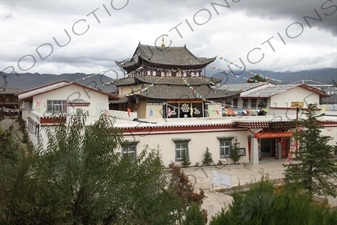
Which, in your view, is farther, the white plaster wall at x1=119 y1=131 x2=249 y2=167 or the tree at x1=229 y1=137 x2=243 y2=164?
the tree at x1=229 y1=137 x2=243 y2=164

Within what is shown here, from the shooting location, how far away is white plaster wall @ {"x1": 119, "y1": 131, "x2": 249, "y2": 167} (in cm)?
1881

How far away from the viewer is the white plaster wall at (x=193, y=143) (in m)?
18.8

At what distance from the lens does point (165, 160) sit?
19.2 meters

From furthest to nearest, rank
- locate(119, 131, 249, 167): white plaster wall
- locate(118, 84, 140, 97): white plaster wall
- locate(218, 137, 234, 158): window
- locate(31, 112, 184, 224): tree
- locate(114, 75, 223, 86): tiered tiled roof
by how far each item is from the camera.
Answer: locate(118, 84, 140, 97): white plaster wall → locate(114, 75, 223, 86): tiered tiled roof → locate(218, 137, 234, 158): window → locate(119, 131, 249, 167): white plaster wall → locate(31, 112, 184, 224): tree

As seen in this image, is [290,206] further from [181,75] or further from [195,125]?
[181,75]

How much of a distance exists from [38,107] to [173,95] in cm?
1051

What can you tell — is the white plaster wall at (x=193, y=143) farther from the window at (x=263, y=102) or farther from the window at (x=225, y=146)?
the window at (x=263, y=102)

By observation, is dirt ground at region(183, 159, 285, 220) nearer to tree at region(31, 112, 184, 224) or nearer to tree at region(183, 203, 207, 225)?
tree at region(183, 203, 207, 225)

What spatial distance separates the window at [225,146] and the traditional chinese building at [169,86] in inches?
317

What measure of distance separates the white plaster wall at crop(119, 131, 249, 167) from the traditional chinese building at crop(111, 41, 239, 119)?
8.01 metres

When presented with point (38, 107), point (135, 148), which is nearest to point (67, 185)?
point (135, 148)

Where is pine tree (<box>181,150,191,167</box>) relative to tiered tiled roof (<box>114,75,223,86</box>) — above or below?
below

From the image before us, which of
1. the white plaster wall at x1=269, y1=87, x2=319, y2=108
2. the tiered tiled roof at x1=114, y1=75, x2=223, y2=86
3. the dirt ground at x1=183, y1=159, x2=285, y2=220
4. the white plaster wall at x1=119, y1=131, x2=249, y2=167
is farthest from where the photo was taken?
the white plaster wall at x1=269, y1=87, x2=319, y2=108

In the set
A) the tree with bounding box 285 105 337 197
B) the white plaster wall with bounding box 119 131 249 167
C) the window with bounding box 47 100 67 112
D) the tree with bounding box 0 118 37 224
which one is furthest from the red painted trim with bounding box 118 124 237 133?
the tree with bounding box 0 118 37 224
